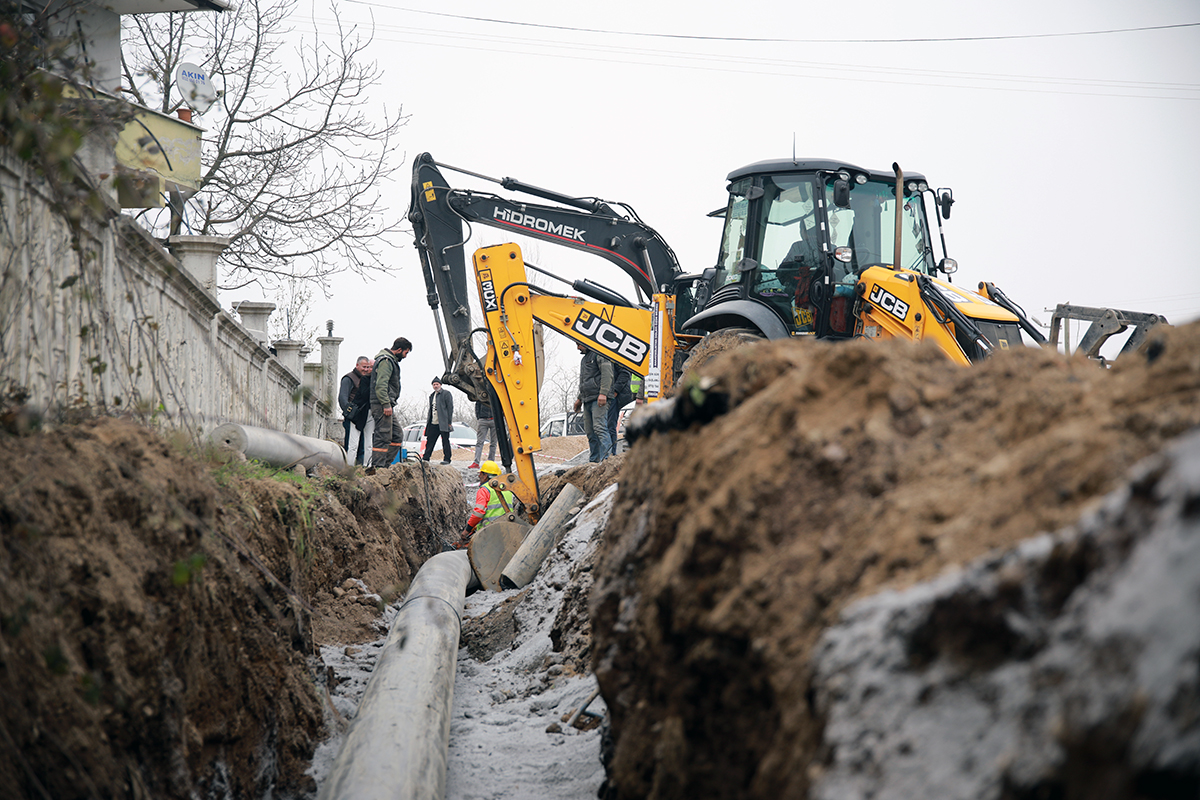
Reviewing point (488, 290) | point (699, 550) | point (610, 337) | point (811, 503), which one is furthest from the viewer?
point (610, 337)

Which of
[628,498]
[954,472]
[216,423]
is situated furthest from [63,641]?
[216,423]

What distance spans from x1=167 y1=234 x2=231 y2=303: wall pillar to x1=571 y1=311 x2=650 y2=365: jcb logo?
12.7 ft

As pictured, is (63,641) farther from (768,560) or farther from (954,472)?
(954,472)

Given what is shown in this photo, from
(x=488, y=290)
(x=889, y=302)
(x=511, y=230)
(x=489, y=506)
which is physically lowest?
(x=489, y=506)

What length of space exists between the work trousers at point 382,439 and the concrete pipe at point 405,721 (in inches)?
235

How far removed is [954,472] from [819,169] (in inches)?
255

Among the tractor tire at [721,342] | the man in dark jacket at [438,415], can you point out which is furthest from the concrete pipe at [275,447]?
the man in dark jacket at [438,415]

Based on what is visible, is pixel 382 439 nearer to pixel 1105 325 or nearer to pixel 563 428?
pixel 1105 325

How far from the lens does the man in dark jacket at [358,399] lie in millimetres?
12117

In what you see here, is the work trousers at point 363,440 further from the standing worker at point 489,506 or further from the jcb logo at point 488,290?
the jcb logo at point 488,290

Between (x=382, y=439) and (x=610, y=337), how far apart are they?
4.01 m

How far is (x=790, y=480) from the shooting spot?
85.8 inches

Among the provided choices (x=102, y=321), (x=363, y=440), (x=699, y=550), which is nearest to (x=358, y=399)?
(x=363, y=440)

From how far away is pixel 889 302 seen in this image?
23.5ft
